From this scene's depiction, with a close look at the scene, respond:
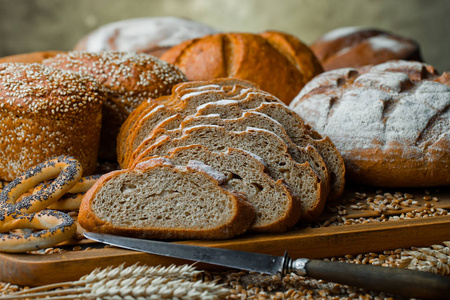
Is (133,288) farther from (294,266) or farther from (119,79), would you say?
(119,79)

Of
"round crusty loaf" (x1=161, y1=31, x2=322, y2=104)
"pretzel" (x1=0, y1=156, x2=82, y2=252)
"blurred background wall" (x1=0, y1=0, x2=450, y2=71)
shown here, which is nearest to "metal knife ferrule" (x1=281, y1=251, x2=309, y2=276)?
"pretzel" (x1=0, y1=156, x2=82, y2=252)

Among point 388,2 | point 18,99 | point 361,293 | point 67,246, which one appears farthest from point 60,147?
point 388,2

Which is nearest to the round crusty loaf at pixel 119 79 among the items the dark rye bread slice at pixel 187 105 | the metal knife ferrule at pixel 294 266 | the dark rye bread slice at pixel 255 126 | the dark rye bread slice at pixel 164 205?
the dark rye bread slice at pixel 187 105

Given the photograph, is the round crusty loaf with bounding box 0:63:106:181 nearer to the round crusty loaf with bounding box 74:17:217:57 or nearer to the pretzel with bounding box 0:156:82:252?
the pretzel with bounding box 0:156:82:252

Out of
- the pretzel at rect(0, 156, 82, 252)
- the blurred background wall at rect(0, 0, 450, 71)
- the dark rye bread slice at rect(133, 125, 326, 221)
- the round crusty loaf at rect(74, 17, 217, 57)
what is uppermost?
the blurred background wall at rect(0, 0, 450, 71)

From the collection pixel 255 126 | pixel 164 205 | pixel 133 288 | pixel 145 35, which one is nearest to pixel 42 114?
pixel 164 205

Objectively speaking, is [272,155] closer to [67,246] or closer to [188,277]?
[188,277]
